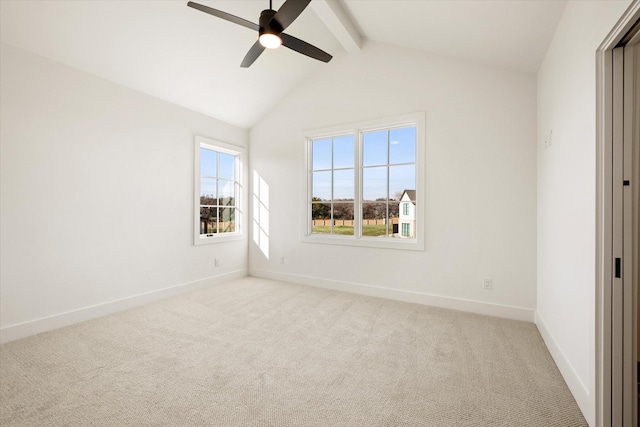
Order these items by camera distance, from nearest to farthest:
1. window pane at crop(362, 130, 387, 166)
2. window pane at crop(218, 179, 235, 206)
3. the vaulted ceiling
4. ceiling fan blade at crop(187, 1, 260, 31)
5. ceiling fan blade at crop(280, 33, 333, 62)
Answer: ceiling fan blade at crop(187, 1, 260, 31) < ceiling fan blade at crop(280, 33, 333, 62) < the vaulted ceiling < window pane at crop(362, 130, 387, 166) < window pane at crop(218, 179, 235, 206)

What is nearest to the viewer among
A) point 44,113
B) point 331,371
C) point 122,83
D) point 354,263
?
point 331,371

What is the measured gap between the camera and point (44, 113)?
275 cm

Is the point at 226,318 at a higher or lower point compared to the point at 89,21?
lower

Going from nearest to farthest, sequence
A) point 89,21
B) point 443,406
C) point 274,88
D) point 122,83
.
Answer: point 443,406, point 89,21, point 122,83, point 274,88

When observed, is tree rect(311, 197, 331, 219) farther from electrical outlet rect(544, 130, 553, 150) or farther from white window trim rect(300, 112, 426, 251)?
electrical outlet rect(544, 130, 553, 150)

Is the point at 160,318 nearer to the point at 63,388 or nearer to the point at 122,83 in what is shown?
the point at 63,388

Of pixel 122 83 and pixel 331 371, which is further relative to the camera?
pixel 122 83

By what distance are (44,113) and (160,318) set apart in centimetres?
233

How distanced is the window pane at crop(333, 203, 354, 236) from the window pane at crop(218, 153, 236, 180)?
1.93 m

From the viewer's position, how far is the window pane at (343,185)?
4.20 meters

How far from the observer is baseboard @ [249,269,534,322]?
3072mm

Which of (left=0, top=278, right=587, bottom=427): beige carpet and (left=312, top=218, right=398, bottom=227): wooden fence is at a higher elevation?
(left=312, top=218, right=398, bottom=227): wooden fence

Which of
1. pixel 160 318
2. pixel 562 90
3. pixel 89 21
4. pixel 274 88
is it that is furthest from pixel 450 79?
pixel 160 318

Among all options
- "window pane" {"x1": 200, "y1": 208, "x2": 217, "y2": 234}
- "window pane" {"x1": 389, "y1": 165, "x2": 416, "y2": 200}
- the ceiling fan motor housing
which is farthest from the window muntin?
the ceiling fan motor housing
